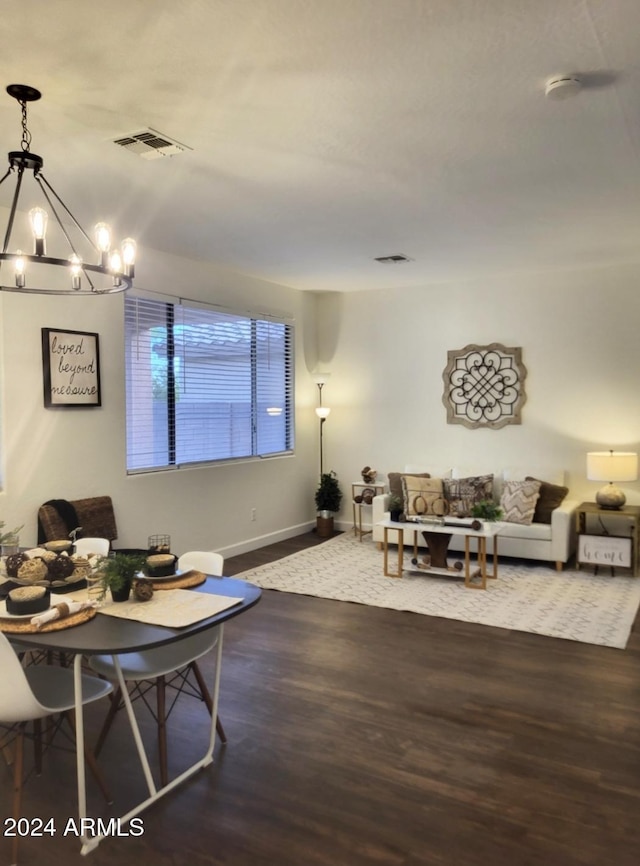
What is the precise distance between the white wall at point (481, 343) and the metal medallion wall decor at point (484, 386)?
0.08 m

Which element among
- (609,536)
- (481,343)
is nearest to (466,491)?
(609,536)

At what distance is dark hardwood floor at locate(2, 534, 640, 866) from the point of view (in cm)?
211

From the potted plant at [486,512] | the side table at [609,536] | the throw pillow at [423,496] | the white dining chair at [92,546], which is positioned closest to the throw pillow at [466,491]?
the throw pillow at [423,496]

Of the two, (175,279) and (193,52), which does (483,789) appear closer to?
(193,52)

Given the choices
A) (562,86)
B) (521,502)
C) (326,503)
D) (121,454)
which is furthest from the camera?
(326,503)

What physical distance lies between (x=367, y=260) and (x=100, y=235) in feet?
11.3

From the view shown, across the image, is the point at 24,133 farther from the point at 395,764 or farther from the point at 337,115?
the point at 395,764

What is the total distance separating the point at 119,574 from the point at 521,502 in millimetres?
4299

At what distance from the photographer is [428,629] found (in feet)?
13.7

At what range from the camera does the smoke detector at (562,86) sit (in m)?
2.49

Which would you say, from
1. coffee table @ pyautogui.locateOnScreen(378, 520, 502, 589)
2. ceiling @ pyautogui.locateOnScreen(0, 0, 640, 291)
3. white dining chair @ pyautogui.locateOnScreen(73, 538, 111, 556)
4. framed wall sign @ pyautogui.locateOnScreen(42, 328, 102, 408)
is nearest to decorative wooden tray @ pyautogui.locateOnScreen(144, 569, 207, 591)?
white dining chair @ pyautogui.locateOnScreen(73, 538, 111, 556)

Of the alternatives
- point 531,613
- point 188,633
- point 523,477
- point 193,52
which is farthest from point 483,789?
point 523,477

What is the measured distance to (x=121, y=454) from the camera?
4.95 m

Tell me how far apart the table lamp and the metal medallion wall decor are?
3.47 feet
